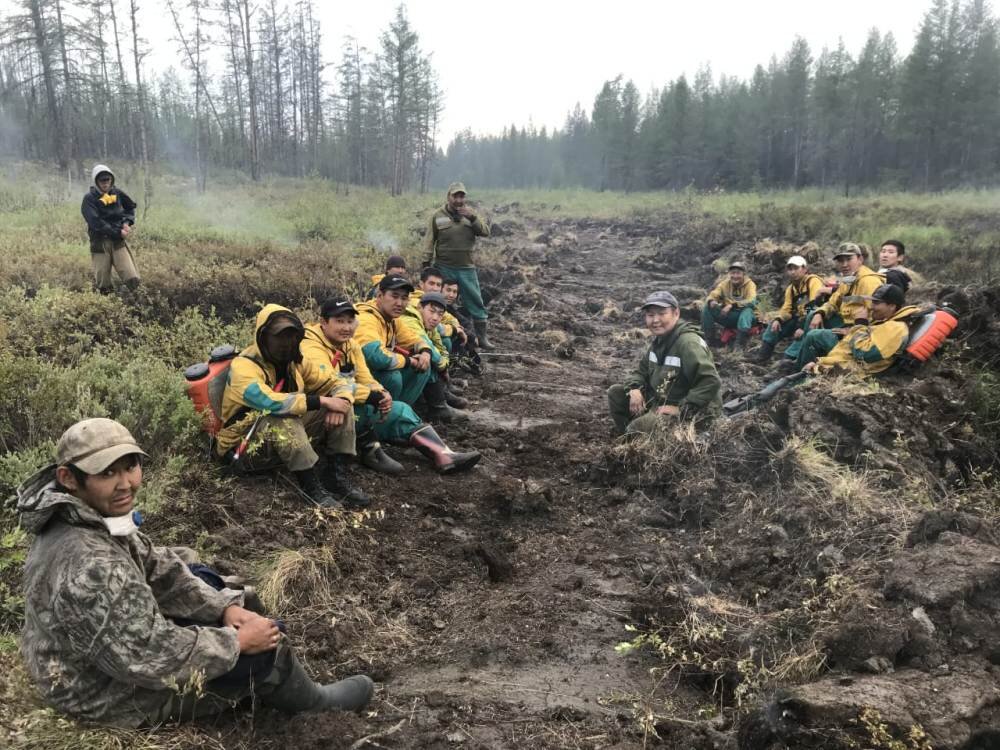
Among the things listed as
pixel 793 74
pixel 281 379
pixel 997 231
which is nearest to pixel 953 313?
pixel 281 379

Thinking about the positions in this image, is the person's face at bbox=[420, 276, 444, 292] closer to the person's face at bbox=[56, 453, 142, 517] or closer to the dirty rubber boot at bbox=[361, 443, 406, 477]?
the dirty rubber boot at bbox=[361, 443, 406, 477]

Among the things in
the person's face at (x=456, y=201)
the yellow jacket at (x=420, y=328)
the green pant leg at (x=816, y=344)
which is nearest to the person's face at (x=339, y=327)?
the yellow jacket at (x=420, y=328)

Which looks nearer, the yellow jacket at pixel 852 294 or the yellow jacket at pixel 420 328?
the yellow jacket at pixel 420 328

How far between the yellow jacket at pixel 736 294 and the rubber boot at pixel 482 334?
3.61 meters

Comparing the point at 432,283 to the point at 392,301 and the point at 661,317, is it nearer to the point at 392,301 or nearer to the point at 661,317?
the point at 392,301

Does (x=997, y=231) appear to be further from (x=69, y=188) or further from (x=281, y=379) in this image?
(x=69, y=188)

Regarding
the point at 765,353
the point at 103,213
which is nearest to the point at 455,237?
the point at 103,213

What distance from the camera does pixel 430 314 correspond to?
6.67 metres

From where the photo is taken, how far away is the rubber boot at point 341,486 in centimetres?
449

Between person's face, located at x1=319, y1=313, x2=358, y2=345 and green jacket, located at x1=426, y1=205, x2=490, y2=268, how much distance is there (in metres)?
4.18

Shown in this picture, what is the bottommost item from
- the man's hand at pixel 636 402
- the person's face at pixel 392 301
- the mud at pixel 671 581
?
the mud at pixel 671 581

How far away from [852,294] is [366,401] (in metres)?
6.12

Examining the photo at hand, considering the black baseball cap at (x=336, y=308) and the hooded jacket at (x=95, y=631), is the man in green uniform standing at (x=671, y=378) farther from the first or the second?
the hooded jacket at (x=95, y=631)

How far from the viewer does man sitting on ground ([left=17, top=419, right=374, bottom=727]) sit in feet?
6.44
